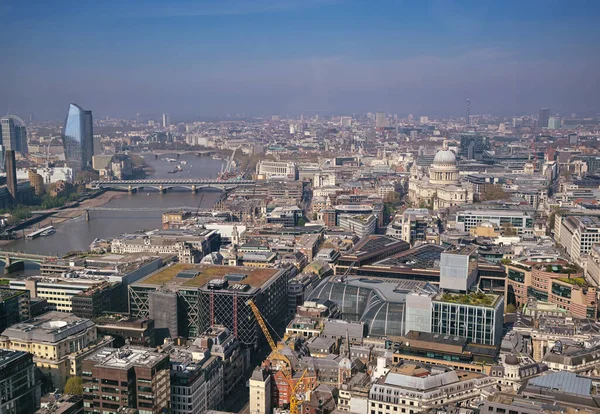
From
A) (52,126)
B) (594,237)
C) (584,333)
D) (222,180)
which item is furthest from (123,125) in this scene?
(584,333)

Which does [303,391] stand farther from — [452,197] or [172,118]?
[172,118]

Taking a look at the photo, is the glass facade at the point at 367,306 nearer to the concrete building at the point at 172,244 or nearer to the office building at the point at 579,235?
the concrete building at the point at 172,244

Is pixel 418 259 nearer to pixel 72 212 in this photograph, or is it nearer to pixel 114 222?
pixel 114 222

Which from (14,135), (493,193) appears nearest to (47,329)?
(493,193)

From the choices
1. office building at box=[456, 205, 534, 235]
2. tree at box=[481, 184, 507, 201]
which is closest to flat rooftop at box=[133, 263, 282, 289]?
office building at box=[456, 205, 534, 235]

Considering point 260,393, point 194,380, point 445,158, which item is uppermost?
point 445,158
